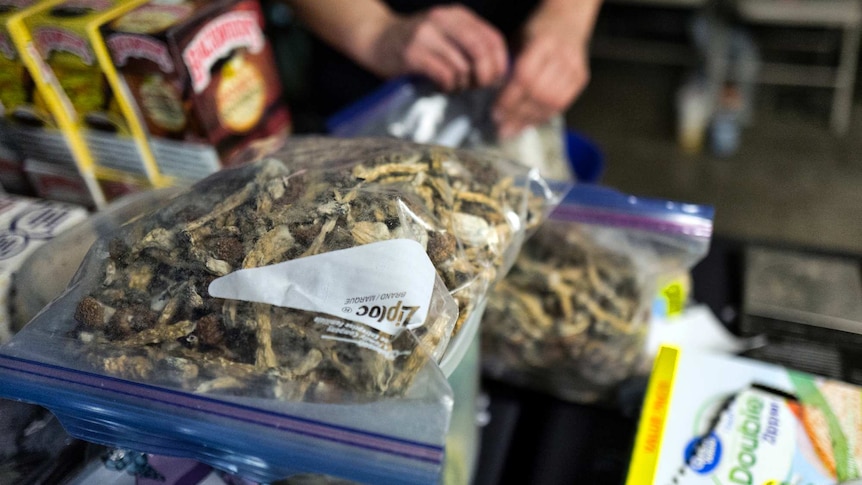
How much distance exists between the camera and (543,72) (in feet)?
2.77

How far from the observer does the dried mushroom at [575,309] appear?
629 millimetres

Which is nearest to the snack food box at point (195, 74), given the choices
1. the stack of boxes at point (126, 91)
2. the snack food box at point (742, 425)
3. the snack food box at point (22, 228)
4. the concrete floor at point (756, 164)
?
the stack of boxes at point (126, 91)

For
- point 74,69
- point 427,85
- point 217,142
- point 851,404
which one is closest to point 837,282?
point 851,404

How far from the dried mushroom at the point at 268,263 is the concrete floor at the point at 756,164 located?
5.18 ft

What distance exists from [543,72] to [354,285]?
56 cm

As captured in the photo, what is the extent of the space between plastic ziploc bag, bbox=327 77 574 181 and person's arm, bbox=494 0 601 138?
2 cm

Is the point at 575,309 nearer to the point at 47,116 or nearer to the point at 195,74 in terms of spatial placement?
the point at 195,74

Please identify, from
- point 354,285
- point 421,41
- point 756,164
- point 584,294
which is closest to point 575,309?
point 584,294

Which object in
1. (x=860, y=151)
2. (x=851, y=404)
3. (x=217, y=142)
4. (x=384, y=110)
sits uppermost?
(x=860, y=151)

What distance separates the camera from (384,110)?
2.56ft

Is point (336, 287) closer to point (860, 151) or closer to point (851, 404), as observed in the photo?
point (851, 404)

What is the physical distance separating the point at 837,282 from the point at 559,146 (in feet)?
1.35

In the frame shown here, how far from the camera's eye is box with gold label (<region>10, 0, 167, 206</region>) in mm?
561

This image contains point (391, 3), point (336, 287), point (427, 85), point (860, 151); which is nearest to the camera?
point (336, 287)
